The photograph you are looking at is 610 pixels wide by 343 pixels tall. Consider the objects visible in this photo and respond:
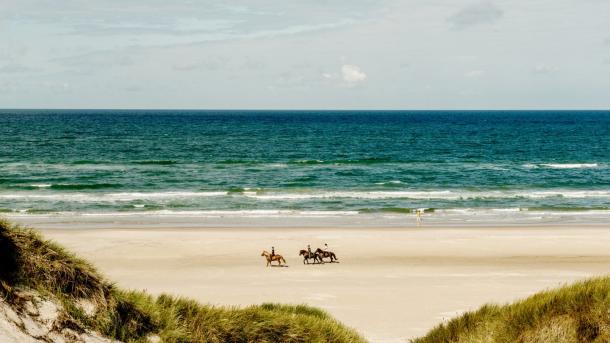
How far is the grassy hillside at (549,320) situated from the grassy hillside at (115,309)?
204cm

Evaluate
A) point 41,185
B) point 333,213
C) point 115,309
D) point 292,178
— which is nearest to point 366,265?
point 333,213

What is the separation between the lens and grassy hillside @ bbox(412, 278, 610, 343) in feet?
24.1

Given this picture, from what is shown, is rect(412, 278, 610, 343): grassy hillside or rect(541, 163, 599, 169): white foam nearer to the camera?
rect(412, 278, 610, 343): grassy hillside

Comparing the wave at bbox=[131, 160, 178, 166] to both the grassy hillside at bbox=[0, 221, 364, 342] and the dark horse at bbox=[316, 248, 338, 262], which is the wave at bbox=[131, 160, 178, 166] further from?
the grassy hillside at bbox=[0, 221, 364, 342]

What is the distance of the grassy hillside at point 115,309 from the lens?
23.5 feet

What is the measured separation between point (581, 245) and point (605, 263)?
3.26 metres

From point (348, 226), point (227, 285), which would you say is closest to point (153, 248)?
point (227, 285)

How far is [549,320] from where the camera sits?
7.54 m

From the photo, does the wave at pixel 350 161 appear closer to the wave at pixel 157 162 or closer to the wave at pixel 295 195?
the wave at pixel 157 162

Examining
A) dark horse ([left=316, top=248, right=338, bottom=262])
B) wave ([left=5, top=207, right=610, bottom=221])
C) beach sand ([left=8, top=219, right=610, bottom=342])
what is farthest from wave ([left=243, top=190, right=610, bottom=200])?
dark horse ([left=316, top=248, right=338, bottom=262])

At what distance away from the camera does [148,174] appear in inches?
2164

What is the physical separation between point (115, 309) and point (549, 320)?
5401 mm

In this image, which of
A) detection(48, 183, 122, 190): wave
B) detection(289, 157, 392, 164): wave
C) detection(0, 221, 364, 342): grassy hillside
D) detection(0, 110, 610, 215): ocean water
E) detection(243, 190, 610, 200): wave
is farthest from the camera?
detection(289, 157, 392, 164): wave

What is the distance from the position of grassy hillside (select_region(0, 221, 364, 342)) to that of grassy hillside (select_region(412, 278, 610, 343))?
2.04 meters
